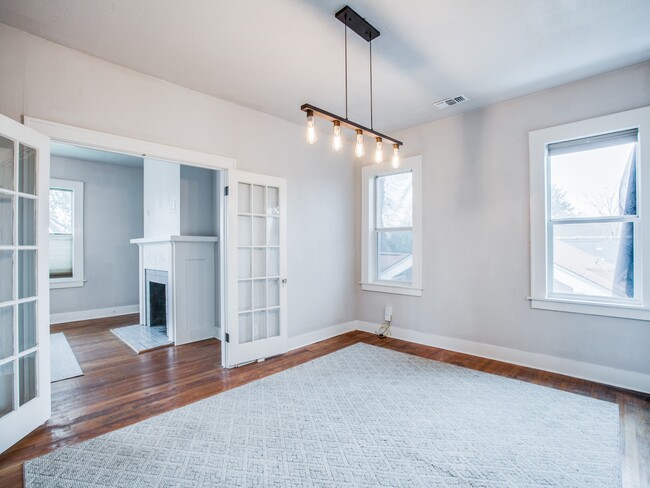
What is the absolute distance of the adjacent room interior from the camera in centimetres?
218

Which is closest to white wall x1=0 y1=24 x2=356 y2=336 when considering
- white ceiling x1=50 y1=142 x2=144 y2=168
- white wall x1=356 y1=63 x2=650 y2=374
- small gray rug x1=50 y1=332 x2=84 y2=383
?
white wall x1=356 y1=63 x2=650 y2=374

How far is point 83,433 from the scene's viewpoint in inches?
91.8

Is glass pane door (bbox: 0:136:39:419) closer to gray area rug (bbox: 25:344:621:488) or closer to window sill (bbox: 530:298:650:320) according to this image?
gray area rug (bbox: 25:344:621:488)

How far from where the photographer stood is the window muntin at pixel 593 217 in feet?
10.0

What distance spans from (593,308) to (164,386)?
400cm

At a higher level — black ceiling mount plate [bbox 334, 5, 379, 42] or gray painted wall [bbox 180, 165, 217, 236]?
black ceiling mount plate [bbox 334, 5, 379, 42]

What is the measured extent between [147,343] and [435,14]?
469 cm

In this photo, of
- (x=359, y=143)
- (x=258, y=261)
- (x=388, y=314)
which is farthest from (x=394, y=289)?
(x=359, y=143)

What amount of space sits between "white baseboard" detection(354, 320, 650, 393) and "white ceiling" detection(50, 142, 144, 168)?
531 cm

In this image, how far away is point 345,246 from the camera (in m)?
5.00

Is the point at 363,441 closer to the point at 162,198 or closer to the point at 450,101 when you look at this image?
the point at 450,101

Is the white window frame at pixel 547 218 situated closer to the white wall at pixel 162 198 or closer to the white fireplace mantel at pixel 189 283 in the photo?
the white fireplace mantel at pixel 189 283

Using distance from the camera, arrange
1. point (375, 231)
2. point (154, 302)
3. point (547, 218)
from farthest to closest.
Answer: point (154, 302) < point (375, 231) < point (547, 218)

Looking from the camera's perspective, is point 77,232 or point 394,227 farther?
point 77,232
